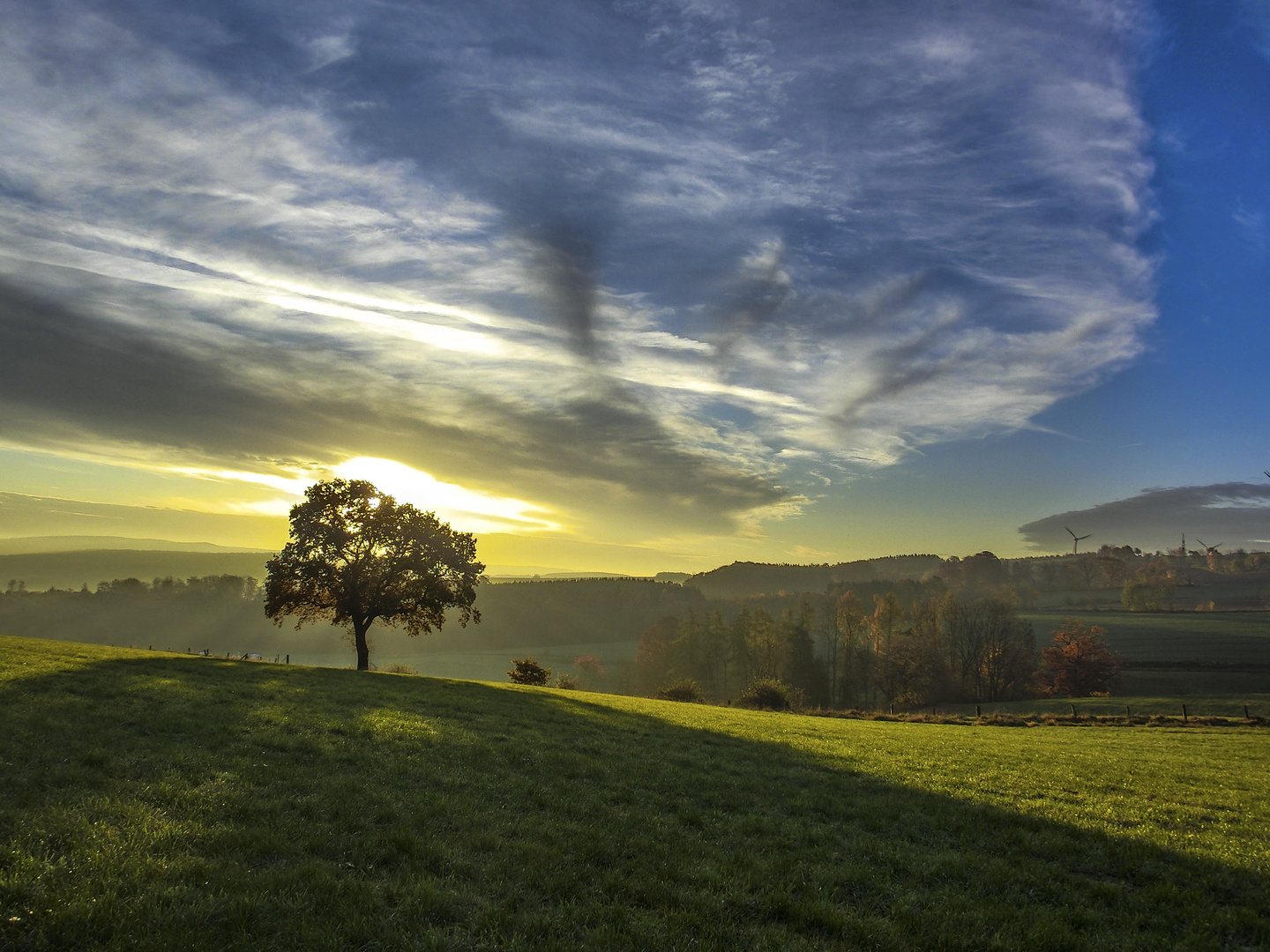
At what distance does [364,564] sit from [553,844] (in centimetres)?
4525

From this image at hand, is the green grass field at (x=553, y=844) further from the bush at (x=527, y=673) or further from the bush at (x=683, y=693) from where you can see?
the bush at (x=683, y=693)

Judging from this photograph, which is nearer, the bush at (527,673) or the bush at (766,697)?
the bush at (527,673)

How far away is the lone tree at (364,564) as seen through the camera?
47.8 metres

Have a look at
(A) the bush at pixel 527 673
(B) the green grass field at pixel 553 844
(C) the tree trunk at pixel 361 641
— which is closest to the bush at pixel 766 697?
(A) the bush at pixel 527 673

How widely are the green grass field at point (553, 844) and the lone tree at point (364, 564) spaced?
29.3m

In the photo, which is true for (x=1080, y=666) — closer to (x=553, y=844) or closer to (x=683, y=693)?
(x=683, y=693)

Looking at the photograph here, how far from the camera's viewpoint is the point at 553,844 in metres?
9.66

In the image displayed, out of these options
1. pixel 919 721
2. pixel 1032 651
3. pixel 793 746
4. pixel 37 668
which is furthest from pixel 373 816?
pixel 1032 651

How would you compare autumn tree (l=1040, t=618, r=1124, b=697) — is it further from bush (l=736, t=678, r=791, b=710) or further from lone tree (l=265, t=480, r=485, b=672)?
lone tree (l=265, t=480, r=485, b=672)

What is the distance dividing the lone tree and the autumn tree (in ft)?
335

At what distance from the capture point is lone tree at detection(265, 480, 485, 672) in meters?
47.8

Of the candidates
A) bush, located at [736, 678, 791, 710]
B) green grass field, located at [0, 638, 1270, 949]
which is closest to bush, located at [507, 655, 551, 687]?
bush, located at [736, 678, 791, 710]

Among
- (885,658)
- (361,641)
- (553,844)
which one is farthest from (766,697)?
(553,844)

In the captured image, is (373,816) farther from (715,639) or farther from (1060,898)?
(715,639)
